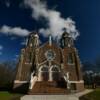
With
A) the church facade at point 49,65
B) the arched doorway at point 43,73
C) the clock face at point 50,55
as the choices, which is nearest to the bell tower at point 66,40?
the church facade at point 49,65

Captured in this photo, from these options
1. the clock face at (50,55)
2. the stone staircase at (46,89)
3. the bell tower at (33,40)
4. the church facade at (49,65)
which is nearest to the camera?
the stone staircase at (46,89)

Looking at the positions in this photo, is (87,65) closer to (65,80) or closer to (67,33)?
(67,33)

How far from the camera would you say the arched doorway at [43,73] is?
35.6m

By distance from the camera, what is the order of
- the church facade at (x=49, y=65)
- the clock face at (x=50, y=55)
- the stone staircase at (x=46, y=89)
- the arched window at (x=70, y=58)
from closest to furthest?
the stone staircase at (x=46, y=89)
the church facade at (x=49, y=65)
the clock face at (x=50, y=55)
the arched window at (x=70, y=58)

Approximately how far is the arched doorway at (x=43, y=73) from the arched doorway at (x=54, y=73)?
0.86m

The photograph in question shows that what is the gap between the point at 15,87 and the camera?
113 ft

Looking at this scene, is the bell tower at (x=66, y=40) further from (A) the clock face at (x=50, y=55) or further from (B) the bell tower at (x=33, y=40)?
(B) the bell tower at (x=33, y=40)

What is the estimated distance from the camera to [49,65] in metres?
36.1

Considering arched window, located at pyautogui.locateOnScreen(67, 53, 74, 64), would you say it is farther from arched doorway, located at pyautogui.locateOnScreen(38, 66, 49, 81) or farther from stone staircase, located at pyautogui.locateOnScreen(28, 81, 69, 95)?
stone staircase, located at pyautogui.locateOnScreen(28, 81, 69, 95)

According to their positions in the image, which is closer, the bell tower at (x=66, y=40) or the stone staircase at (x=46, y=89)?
the stone staircase at (x=46, y=89)

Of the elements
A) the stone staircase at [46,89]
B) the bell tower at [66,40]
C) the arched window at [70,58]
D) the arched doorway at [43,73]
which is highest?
the bell tower at [66,40]

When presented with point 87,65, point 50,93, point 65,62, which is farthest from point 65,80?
point 87,65

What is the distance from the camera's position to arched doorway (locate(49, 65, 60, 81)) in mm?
35438

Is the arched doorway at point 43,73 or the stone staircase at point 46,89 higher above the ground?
the arched doorway at point 43,73
